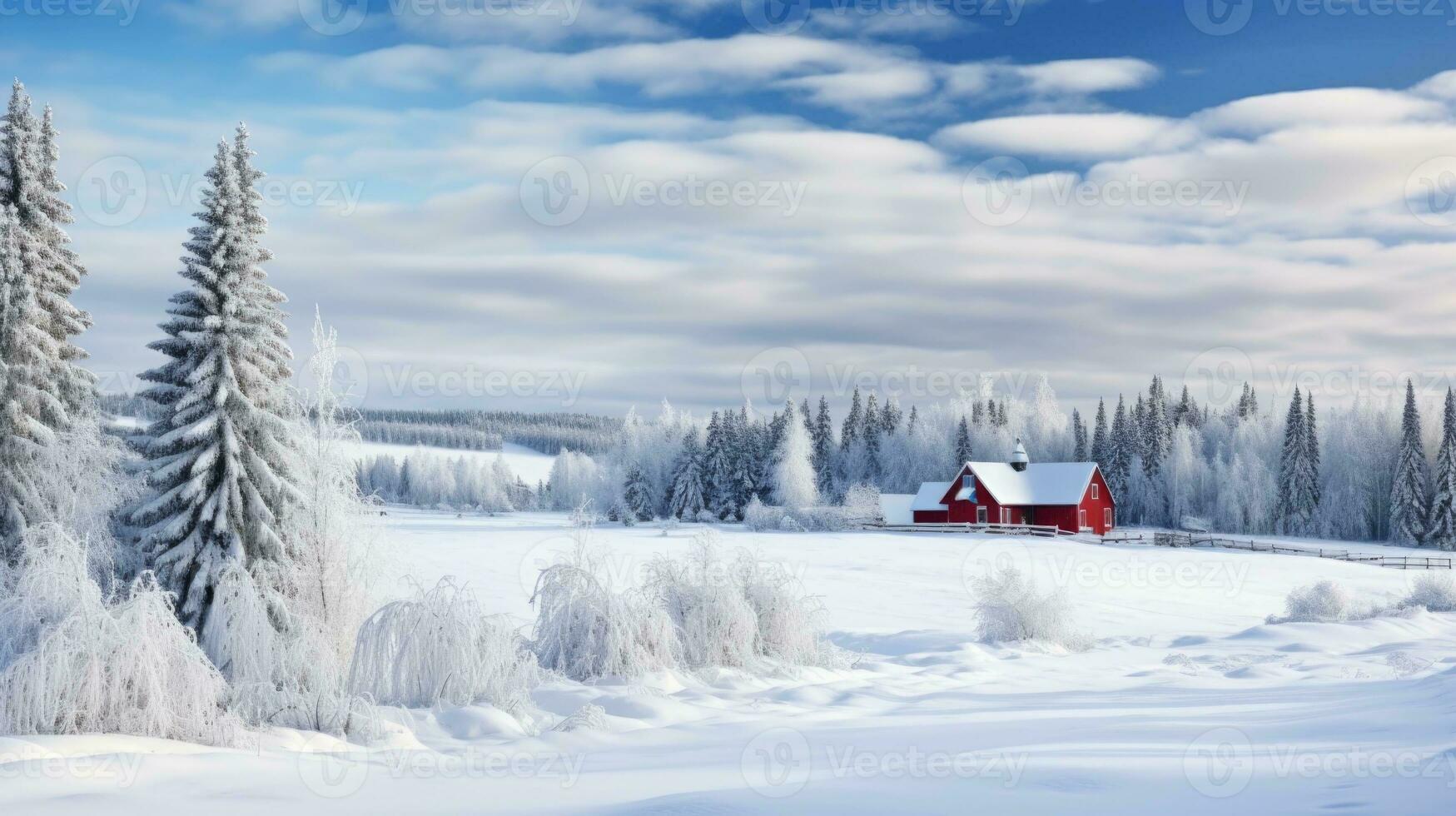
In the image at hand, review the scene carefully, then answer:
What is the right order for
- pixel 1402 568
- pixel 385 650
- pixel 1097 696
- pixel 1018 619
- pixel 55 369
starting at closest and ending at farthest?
pixel 385 650
pixel 1097 696
pixel 55 369
pixel 1018 619
pixel 1402 568

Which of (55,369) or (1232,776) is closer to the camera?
(1232,776)

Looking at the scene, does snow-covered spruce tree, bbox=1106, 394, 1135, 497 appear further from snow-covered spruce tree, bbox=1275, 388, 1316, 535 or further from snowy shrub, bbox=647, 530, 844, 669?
snowy shrub, bbox=647, 530, 844, 669

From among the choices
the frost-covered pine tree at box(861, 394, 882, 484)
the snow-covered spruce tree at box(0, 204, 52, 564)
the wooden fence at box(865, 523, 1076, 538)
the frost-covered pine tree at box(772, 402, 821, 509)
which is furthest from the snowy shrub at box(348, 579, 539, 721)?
the frost-covered pine tree at box(861, 394, 882, 484)

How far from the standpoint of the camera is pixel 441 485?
152875mm

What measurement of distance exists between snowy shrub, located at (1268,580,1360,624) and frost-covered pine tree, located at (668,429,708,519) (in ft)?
184

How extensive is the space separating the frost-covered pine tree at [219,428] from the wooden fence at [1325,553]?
167ft

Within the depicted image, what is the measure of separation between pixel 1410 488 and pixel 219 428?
75.6 m

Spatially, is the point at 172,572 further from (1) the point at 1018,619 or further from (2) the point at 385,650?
(1) the point at 1018,619

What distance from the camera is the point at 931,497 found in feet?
240

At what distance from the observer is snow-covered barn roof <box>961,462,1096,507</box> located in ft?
226

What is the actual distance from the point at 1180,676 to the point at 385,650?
14.0 metres

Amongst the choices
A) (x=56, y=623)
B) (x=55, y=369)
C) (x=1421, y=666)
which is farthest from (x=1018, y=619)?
(x=55, y=369)

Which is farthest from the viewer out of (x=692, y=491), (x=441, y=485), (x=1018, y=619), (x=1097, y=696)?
(x=441, y=485)

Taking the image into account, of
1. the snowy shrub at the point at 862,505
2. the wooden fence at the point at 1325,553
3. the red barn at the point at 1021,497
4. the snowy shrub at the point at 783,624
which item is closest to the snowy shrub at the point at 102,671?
the snowy shrub at the point at 783,624
